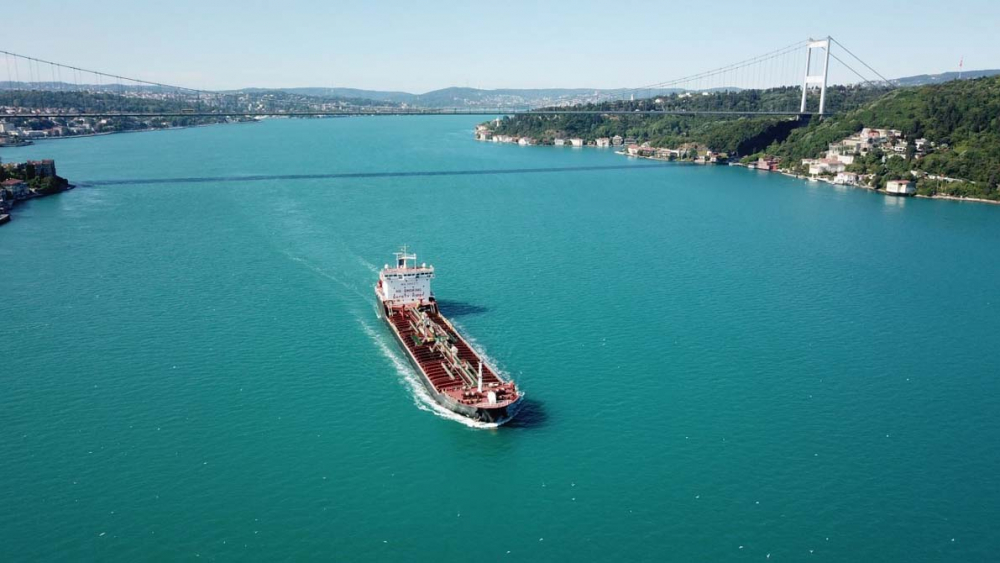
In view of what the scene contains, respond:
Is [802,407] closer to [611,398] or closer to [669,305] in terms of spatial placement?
[611,398]

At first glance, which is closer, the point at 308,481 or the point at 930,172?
the point at 308,481

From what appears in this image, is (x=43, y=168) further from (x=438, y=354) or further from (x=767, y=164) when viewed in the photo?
(x=767, y=164)

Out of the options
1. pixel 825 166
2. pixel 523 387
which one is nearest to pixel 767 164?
pixel 825 166

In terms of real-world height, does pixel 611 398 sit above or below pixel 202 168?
below

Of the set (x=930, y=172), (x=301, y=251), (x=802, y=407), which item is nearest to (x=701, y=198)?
(x=930, y=172)

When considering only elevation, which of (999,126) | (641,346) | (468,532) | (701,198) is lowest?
(468,532)

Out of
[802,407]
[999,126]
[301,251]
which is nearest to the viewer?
[802,407]

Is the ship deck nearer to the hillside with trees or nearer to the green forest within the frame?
the green forest
